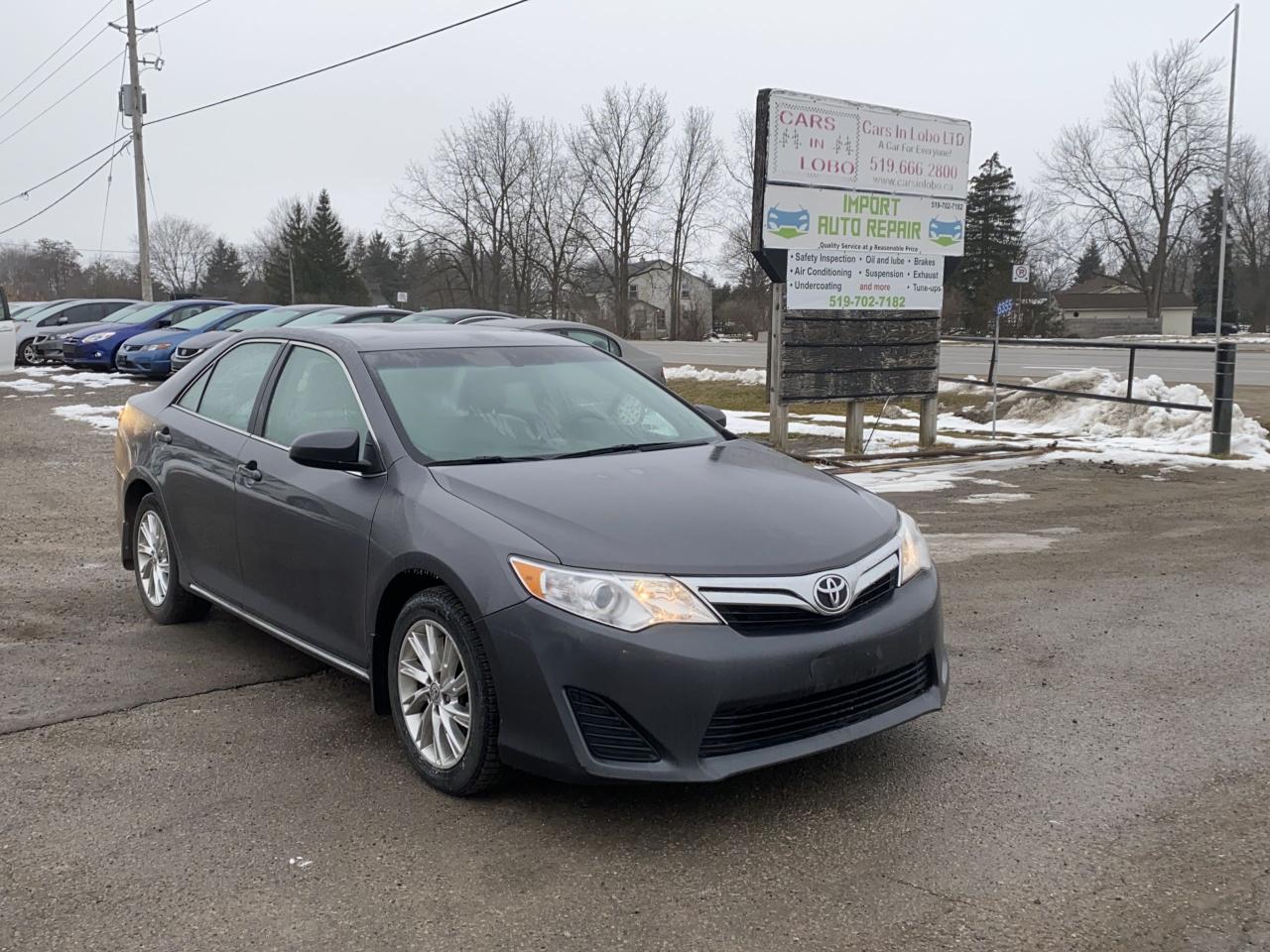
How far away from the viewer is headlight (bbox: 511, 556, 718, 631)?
3.46 metres

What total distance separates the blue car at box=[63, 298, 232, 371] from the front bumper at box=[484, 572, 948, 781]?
2244 centimetres

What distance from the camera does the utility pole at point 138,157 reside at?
1336 inches

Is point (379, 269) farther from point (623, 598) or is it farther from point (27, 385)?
point (623, 598)

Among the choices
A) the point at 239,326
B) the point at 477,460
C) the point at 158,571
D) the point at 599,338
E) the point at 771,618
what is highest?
the point at 239,326

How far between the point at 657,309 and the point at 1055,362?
5582 centimetres

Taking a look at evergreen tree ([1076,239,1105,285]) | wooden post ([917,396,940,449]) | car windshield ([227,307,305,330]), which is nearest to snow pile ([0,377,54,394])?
car windshield ([227,307,305,330])

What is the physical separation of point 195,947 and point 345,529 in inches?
66.0

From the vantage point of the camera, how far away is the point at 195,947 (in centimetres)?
296

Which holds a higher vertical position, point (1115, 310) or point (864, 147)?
point (1115, 310)

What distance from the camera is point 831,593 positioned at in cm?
364

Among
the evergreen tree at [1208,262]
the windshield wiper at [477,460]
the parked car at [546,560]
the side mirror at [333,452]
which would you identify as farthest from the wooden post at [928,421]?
the evergreen tree at [1208,262]

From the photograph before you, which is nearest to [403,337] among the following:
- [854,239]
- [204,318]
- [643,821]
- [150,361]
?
[643,821]

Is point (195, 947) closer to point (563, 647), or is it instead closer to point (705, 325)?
point (563, 647)

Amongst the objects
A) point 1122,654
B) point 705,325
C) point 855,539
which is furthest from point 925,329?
point 705,325
